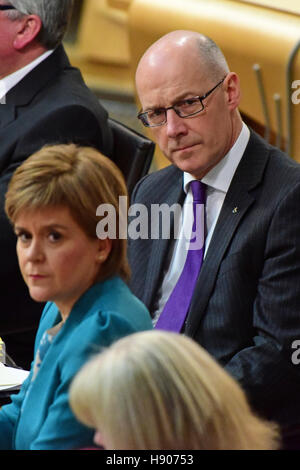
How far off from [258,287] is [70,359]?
2.34 feet

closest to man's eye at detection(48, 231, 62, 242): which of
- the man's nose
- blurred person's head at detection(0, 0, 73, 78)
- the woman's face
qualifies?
the woman's face

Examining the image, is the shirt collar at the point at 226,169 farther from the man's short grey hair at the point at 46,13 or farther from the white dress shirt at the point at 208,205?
the man's short grey hair at the point at 46,13

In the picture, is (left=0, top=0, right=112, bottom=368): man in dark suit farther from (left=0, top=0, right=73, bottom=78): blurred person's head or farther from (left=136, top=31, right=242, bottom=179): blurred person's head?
(left=136, top=31, right=242, bottom=179): blurred person's head

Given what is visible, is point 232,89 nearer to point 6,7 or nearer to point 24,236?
point 24,236

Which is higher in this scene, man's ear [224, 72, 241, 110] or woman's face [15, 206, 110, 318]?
man's ear [224, 72, 241, 110]

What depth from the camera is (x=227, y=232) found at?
2.31m

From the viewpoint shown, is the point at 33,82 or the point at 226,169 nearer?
the point at 226,169

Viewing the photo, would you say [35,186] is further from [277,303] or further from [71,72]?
[71,72]

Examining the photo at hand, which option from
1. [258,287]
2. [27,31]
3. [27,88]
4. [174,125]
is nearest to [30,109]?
[27,88]

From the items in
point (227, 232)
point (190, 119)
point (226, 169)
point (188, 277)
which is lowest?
point (188, 277)

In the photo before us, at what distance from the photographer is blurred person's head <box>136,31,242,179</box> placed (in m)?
2.41

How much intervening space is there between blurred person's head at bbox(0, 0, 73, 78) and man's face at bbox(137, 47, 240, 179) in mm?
954

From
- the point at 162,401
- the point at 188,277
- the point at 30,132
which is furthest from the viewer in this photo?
the point at 30,132

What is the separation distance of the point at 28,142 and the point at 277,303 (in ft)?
4.03
